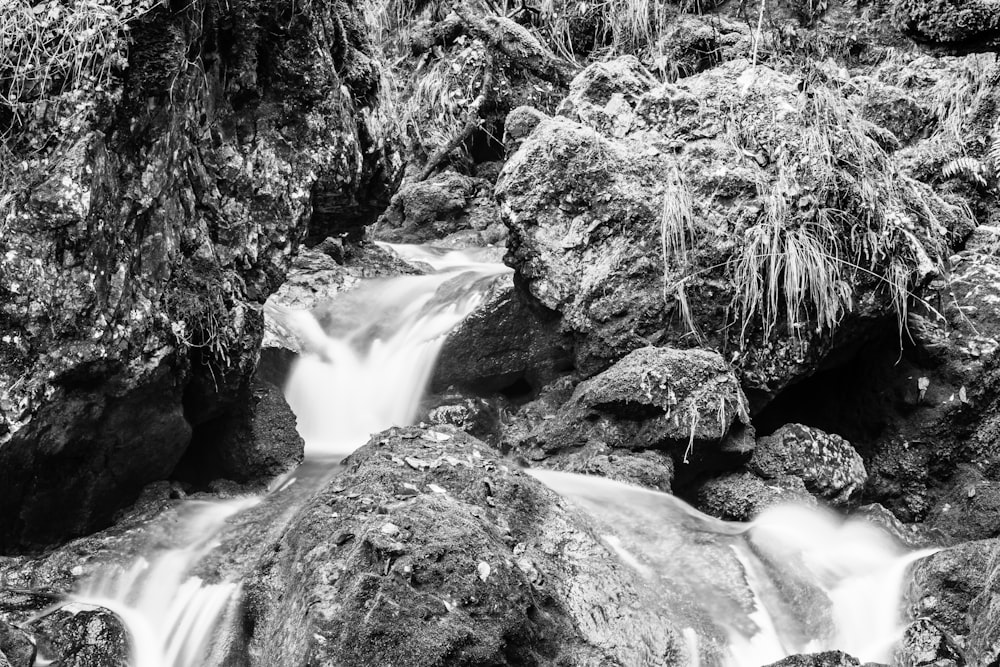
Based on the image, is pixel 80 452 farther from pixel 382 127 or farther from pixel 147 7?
pixel 382 127

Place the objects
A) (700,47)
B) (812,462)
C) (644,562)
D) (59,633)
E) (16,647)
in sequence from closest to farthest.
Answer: (16,647), (59,633), (644,562), (812,462), (700,47)

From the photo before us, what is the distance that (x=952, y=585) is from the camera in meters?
3.41

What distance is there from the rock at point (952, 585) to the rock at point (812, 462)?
3.98 ft

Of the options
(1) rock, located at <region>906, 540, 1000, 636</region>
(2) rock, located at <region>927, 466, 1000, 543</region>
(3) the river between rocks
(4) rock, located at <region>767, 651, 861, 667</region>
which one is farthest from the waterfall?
(2) rock, located at <region>927, 466, 1000, 543</region>

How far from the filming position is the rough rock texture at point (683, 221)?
17.4 ft

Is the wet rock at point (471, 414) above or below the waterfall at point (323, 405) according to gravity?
below

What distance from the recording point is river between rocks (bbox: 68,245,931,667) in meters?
3.24

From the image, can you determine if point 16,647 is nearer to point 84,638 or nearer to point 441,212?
point 84,638

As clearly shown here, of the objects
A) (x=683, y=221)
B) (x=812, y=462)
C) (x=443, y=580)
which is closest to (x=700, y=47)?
(x=683, y=221)

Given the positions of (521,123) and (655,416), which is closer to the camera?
(655,416)

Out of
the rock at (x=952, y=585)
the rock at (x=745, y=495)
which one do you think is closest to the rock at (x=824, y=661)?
the rock at (x=952, y=585)

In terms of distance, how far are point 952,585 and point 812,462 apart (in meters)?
1.43

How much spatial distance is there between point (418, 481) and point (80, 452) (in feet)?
5.14

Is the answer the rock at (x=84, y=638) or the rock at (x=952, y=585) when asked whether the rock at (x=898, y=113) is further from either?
the rock at (x=84, y=638)
